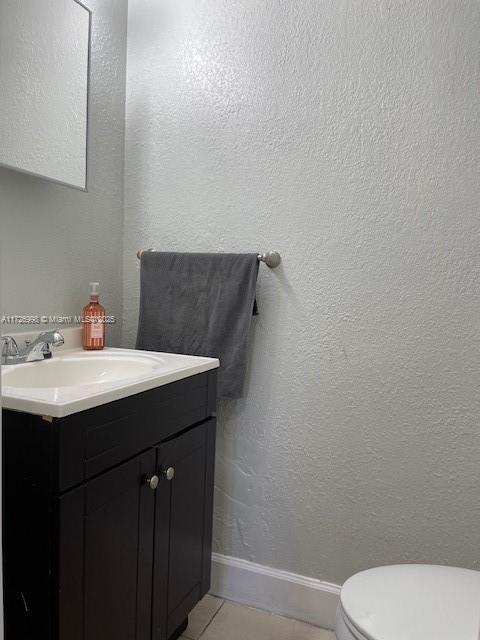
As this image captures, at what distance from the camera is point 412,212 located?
142 cm

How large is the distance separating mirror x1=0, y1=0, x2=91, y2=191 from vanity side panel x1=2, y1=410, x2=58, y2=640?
2.34 ft

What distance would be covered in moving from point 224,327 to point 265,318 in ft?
0.45

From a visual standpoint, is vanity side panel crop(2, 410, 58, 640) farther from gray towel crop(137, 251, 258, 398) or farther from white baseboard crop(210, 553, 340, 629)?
white baseboard crop(210, 553, 340, 629)

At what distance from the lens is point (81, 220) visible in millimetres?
1585

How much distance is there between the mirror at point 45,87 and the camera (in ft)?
4.10

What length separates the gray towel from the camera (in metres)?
1.54

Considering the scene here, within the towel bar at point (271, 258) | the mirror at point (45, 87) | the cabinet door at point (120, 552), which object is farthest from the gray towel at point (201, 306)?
the cabinet door at point (120, 552)

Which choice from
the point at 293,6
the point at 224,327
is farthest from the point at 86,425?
the point at 293,6

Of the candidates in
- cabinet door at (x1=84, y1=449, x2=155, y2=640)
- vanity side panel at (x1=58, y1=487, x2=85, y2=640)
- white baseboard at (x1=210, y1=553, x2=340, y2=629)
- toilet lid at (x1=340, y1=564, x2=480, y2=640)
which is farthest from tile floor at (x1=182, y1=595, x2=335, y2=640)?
vanity side panel at (x1=58, y1=487, x2=85, y2=640)

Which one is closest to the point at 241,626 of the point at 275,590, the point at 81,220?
the point at 275,590

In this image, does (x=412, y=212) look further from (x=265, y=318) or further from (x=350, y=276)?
(x=265, y=318)

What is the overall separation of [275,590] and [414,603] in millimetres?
734

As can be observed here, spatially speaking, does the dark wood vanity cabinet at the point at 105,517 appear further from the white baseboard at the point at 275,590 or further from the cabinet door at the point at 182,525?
the white baseboard at the point at 275,590

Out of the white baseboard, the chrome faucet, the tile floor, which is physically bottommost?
the tile floor
